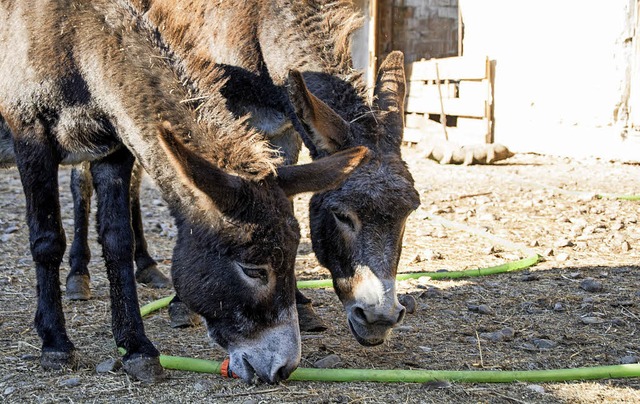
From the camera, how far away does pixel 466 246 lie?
6535mm

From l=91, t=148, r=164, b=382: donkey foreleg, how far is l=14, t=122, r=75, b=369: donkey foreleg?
25cm

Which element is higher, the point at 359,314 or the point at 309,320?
the point at 359,314

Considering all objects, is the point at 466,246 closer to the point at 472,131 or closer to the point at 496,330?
the point at 496,330

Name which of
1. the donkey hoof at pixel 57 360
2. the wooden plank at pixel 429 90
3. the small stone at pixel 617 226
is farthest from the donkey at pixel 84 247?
the wooden plank at pixel 429 90

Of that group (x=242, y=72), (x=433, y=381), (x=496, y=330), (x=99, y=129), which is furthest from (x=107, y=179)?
(x=496, y=330)

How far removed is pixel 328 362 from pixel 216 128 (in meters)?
1.29

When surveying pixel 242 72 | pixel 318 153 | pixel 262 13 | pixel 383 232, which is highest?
pixel 262 13

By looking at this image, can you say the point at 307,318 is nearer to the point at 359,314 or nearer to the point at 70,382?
the point at 359,314

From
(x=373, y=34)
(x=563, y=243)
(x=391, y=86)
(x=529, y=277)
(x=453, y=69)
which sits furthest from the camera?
(x=373, y=34)

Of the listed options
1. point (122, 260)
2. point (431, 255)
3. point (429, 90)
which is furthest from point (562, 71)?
point (122, 260)

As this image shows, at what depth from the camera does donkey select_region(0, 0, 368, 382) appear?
321 cm

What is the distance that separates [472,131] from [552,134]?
1.73m

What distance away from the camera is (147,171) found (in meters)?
3.59

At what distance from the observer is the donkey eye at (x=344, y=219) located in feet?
12.7
